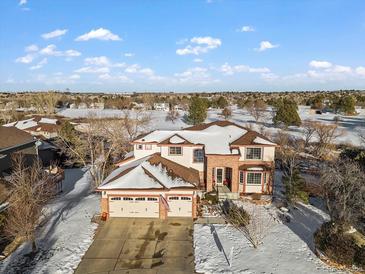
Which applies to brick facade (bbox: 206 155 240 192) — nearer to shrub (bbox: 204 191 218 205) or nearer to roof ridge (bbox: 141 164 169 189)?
shrub (bbox: 204 191 218 205)

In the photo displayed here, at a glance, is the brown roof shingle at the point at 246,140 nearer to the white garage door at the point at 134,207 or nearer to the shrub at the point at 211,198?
the shrub at the point at 211,198

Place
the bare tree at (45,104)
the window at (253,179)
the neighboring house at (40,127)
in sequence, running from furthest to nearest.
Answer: the bare tree at (45,104), the neighboring house at (40,127), the window at (253,179)

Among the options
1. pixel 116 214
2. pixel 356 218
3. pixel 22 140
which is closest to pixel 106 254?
pixel 116 214

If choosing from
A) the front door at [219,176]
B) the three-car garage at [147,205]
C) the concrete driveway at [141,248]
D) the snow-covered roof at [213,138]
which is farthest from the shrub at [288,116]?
the concrete driveway at [141,248]

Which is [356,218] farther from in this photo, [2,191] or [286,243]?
[2,191]

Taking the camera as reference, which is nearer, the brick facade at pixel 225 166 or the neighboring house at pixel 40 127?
the brick facade at pixel 225 166

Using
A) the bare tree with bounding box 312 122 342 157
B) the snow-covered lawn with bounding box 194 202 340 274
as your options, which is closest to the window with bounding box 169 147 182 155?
the snow-covered lawn with bounding box 194 202 340 274

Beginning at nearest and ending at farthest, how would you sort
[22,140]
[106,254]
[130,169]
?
1. [106,254]
2. [130,169]
3. [22,140]

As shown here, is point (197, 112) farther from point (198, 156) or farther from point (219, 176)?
point (219, 176)

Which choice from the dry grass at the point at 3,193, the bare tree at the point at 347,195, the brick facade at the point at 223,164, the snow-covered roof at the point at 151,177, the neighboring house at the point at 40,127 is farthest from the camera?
the neighboring house at the point at 40,127
